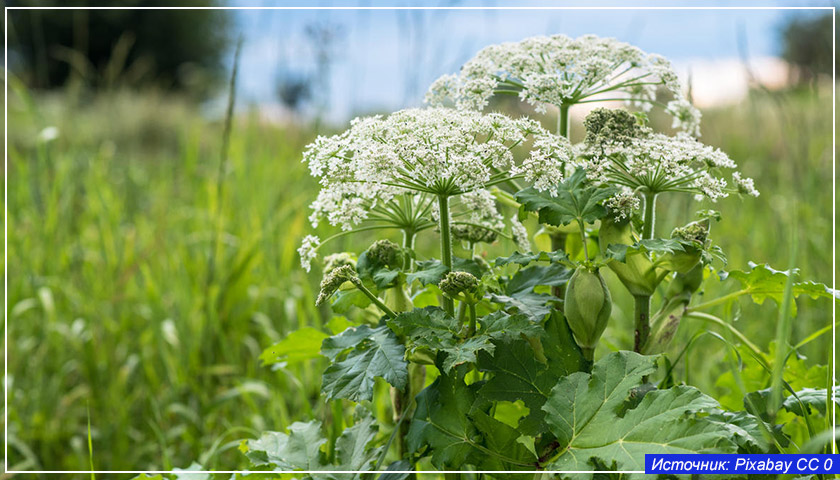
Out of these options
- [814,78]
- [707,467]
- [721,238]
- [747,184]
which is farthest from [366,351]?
[721,238]

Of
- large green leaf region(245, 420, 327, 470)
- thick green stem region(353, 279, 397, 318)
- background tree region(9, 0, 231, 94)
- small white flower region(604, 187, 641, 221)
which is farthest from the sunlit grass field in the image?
background tree region(9, 0, 231, 94)

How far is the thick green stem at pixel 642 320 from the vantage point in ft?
3.84

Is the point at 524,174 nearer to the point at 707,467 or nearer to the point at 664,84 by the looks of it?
the point at 664,84

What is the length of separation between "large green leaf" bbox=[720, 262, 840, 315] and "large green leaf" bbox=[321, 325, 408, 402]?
51 centimetres

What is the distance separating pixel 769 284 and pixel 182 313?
72.7 inches

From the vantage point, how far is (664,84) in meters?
1.24

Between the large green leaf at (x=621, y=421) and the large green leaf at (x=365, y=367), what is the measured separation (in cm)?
21

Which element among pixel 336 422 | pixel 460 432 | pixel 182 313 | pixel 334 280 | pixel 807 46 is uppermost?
pixel 807 46

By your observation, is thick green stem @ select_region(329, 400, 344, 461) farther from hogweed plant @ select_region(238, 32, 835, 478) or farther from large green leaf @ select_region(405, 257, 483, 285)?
large green leaf @ select_region(405, 257, 483, 285)

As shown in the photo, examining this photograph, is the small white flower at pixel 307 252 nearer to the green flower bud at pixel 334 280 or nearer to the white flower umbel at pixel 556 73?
the green flower bud at pixel 334 280

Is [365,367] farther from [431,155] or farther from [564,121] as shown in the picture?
[564,121]

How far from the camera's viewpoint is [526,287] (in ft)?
3.64

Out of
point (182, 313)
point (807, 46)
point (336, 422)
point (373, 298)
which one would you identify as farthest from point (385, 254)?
point (807, 46)

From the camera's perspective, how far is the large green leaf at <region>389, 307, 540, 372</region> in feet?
3.18
